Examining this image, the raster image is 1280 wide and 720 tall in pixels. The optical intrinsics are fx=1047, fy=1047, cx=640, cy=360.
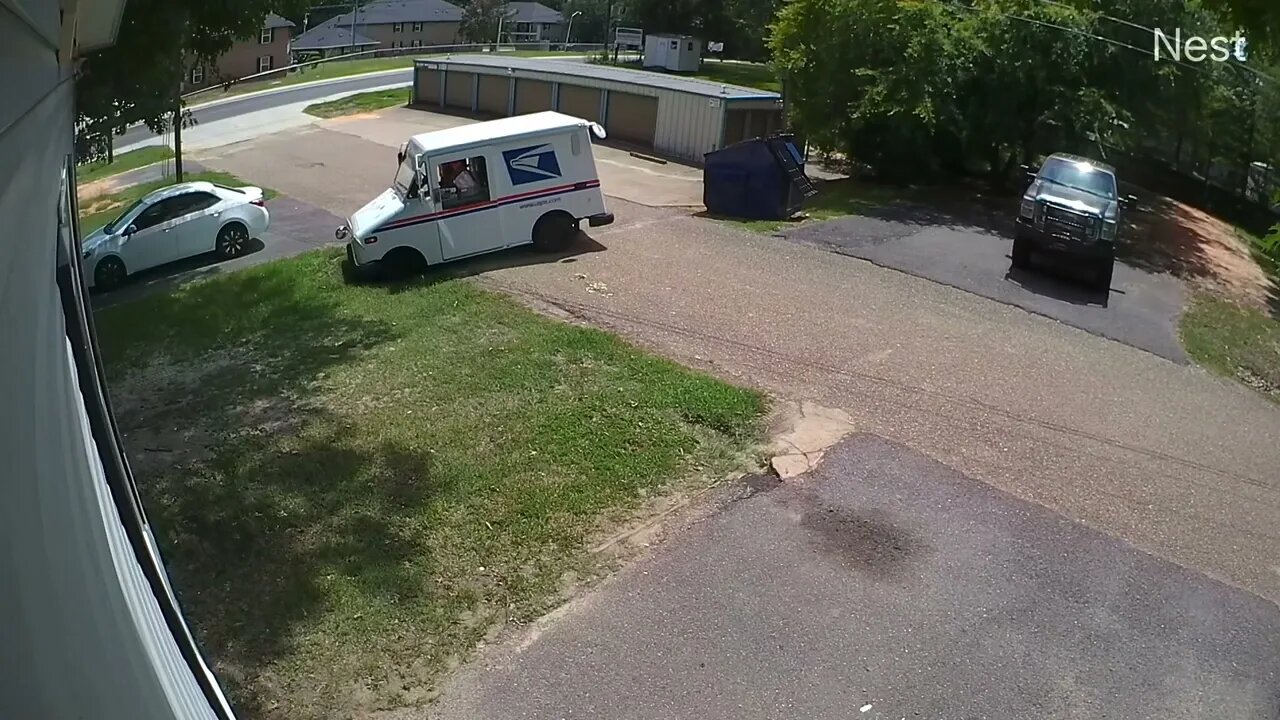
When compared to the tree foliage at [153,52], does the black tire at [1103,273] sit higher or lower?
lower

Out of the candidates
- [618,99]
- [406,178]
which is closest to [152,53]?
[406,178]

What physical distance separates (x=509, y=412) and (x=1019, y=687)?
5.02m

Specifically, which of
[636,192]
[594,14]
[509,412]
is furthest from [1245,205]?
[594,14]

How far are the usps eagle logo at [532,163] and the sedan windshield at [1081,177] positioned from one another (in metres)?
7.54

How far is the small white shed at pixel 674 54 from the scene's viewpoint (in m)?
51.9

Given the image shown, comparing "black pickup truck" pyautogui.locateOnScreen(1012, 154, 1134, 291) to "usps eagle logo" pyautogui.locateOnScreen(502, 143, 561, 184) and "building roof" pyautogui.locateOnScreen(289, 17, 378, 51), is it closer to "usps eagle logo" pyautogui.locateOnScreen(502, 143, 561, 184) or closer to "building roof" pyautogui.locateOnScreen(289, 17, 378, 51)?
"usps eagle logo" pyautogui.locateOnScreen(502, 143, 561, 184)

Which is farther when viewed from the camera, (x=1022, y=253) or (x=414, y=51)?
(x=414, y=51)

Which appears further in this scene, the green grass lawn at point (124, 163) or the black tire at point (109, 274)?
the green grass lawn at point (124, 163)

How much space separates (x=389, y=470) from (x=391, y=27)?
3001 inches

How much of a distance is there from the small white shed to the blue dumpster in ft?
114

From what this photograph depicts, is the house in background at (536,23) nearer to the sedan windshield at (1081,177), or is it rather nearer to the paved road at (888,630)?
the sedan windshield at (1081,177)

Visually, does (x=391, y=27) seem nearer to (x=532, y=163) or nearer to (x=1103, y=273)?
(x=532, y=163)

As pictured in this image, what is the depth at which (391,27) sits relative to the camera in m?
78.4

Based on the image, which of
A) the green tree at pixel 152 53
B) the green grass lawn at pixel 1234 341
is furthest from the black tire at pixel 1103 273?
the green tree at pixel 152 53
